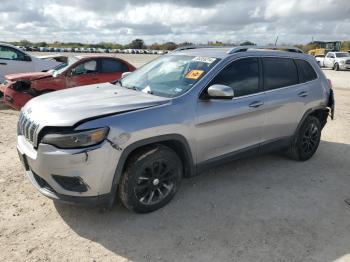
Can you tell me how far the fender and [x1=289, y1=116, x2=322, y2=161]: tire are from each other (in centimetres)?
222

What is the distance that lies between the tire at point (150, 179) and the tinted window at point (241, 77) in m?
1.08

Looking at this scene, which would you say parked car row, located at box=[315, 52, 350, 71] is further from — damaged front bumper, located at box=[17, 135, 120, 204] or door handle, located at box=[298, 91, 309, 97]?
damaged front bumper, located at box=[17, 135, 120, 204]

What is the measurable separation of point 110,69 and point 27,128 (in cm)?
592

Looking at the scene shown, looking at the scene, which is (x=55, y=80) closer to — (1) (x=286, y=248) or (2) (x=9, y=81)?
(2) (x=9, y=81)

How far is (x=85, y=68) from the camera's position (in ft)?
29.8

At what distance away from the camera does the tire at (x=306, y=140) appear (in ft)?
18.5

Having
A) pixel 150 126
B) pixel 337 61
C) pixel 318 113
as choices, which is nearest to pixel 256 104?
pixel 150 126

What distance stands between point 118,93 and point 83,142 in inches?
44.9

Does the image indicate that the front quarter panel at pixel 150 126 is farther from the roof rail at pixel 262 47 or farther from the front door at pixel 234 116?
the roof rail at pixel 262 47

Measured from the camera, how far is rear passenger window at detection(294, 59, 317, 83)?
217 inches

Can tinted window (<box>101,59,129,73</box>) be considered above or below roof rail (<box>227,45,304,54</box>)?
below

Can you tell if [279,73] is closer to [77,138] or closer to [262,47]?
[262,47]

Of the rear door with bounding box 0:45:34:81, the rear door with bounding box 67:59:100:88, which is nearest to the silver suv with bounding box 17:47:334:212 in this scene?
the rear door with bounding box 67:59:100:88

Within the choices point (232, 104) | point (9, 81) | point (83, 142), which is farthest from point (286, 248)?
point (9, 81)
